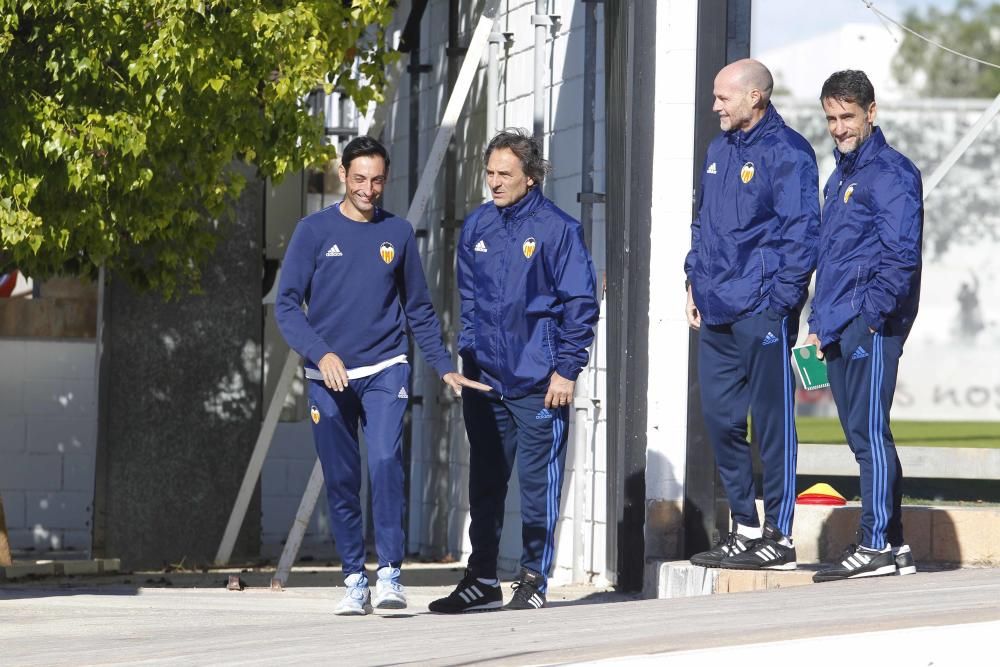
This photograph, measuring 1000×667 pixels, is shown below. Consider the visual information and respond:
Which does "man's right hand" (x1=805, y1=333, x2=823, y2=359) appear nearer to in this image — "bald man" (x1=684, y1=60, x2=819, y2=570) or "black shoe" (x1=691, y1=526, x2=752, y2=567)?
"bald man" (x1=684, y1=60, x2=819, y2=570)

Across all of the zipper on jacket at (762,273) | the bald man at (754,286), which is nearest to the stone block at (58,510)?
the bald man at (754,286)

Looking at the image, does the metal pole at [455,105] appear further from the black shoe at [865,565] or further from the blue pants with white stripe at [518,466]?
the black shoe at [865,565]

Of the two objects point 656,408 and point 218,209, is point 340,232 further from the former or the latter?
point 218,209

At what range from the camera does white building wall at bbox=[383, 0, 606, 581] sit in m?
8.90

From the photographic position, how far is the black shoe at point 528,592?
22.1 ft

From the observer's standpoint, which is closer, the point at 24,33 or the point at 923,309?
the point at 24,33

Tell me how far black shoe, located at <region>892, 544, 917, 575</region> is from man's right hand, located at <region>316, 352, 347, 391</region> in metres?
2.01

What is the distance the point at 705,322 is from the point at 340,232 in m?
1.37

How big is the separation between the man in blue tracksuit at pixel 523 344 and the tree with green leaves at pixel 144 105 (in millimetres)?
2008

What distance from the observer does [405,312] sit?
6961 mm

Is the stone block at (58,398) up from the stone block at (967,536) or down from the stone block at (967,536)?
up

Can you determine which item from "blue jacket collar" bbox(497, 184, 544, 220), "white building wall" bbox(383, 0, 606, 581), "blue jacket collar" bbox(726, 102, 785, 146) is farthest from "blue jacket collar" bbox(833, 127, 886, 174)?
"white building wall" bbox(383, 0, 606, 581)

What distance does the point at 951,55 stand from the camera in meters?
86.3

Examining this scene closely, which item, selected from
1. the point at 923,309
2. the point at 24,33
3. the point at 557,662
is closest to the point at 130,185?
the point at 24,33
